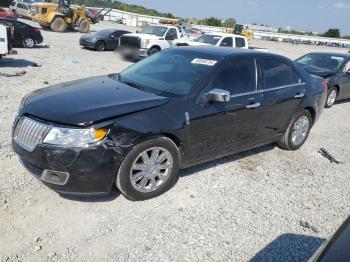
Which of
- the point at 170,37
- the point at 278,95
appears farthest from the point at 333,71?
the point at 170,37

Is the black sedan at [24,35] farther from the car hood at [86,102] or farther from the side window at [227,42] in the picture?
the car hood at [86,102]

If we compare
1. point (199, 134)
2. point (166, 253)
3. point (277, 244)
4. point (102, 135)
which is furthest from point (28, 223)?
point (277, 244)

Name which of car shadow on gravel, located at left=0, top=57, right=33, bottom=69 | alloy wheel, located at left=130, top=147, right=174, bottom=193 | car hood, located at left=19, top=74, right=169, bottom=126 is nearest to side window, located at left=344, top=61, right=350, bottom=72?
car hood, located at left=19, top=74, right=169, bottom=126

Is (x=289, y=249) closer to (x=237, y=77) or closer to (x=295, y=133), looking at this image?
(x=237, y=77)

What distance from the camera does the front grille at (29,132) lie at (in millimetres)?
3480

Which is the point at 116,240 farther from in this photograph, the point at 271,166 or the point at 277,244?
the point at 271,166

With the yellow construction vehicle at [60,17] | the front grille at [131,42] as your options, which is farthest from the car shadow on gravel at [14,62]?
the yellow construction vehicle at [60,17]

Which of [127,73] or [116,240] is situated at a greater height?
[127,73]

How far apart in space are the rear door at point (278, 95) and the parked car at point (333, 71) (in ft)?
14.6

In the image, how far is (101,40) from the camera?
19.3 m

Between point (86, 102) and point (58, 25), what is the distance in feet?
84.6

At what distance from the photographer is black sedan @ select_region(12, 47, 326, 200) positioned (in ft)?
11.3

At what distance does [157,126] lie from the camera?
12.5ft

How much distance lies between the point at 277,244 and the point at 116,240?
159cm
